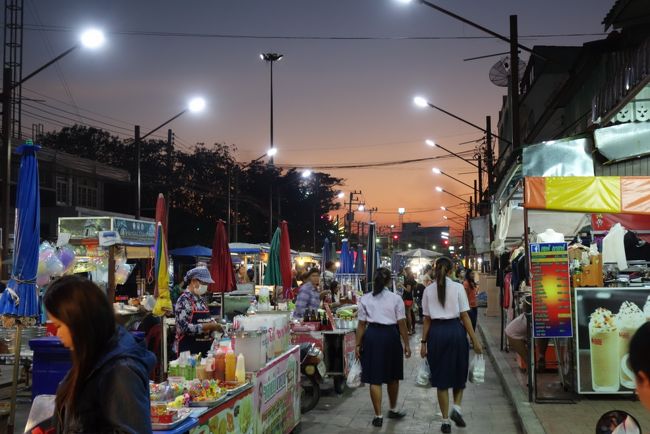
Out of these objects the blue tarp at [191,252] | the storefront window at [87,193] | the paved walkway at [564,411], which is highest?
the storefront window at [87,193]

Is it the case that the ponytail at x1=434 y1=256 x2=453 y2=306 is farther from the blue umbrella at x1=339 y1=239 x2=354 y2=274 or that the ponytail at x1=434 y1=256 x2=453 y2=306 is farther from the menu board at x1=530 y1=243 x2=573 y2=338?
the blue umbrella at x1=339 y1=239 x2=354 y2=274

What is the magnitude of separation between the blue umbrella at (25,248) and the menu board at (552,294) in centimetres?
649

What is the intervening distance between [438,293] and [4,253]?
1289 cm

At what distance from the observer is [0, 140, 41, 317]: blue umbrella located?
7.41 metres

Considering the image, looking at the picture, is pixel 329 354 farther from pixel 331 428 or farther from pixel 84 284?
pixel 84 284

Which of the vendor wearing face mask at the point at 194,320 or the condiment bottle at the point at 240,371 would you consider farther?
the vendor wearing face mask at the point at 194,320

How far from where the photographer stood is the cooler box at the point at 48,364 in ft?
18.5

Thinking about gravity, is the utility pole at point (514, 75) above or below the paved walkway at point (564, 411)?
above

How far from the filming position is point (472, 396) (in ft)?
36.7

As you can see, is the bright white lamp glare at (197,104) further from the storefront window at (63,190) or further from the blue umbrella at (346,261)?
the storefront window at (63,190)

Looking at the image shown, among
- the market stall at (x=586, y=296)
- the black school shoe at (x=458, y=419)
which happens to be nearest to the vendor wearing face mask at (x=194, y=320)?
Answer: the black school shoe at (x=458, y=419)

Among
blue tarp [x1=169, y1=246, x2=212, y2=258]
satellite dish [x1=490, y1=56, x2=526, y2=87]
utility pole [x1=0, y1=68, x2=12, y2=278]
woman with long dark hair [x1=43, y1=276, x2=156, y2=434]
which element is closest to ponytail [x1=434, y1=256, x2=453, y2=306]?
woman with long dark hair [x1=43, y1=276, x2=156, y2=434]

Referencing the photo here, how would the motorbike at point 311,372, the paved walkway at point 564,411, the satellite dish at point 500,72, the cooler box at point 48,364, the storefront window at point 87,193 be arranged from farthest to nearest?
1. the storefront window at point 87,193
2. the satellite dish at point 500,72
3. the motorbike at point 311,372
4. the paved walkway at point 564,411
5. the cooler box at point 48,364

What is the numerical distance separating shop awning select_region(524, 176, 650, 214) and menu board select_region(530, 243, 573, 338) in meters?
0.61
